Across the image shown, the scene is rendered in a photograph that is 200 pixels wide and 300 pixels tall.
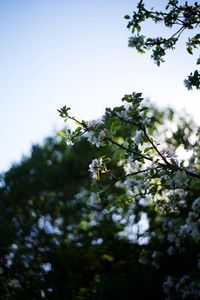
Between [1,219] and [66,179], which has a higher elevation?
[66,179]

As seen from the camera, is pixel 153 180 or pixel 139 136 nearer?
pixel 139 136

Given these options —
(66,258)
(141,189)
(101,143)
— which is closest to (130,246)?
(66,258)

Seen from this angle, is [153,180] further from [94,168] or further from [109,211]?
[109,211]

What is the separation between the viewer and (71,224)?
1473 cm

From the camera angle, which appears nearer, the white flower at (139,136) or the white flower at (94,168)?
the white flower at (139,136)

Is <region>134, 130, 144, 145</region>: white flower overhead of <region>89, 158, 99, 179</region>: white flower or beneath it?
beneath

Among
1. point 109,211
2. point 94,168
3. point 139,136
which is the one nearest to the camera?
point 139,136

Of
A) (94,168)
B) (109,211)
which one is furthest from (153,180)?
(109,211)

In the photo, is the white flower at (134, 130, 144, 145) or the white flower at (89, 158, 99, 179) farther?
the white flower at (89, 158, 99, 179)

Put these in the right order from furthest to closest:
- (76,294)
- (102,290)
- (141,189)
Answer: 1. (76,294)
2. (102,290)
3. (141,189)

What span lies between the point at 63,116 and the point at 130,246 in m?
8.58

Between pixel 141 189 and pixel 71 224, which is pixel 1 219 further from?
pixel 141 189

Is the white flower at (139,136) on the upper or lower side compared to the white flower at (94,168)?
lower

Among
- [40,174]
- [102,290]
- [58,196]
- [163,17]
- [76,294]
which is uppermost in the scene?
[40,174]
